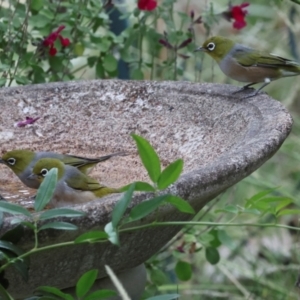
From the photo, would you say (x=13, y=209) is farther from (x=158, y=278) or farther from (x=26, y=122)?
(x=158, y=278)

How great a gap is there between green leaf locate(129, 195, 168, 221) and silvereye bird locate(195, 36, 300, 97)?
200cm

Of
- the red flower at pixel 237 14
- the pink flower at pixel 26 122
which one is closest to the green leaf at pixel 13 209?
the pink flower at pixel 26 122

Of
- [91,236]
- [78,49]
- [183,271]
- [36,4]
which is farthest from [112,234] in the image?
[78,49]

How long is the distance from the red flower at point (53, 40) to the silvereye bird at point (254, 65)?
0.68 meters

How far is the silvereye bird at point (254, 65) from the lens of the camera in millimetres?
3414

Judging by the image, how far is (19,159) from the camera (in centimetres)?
245

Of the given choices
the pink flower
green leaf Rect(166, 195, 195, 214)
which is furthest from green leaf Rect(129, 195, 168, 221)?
the pink flower

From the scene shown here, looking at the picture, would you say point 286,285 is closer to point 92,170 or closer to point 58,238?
point 92,170

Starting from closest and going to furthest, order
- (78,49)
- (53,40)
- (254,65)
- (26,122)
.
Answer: (26,122) → (53,40) → (254,65) → (78,49)

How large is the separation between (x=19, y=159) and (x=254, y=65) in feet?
4.71

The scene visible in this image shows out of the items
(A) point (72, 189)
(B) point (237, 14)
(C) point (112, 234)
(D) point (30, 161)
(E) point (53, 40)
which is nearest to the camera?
(C) point (112, 234)

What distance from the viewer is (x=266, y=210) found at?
1.68m

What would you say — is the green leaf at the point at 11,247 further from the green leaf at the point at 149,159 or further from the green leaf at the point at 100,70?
the green leaf at the point at 100,70

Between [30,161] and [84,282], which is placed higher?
[84,282]
